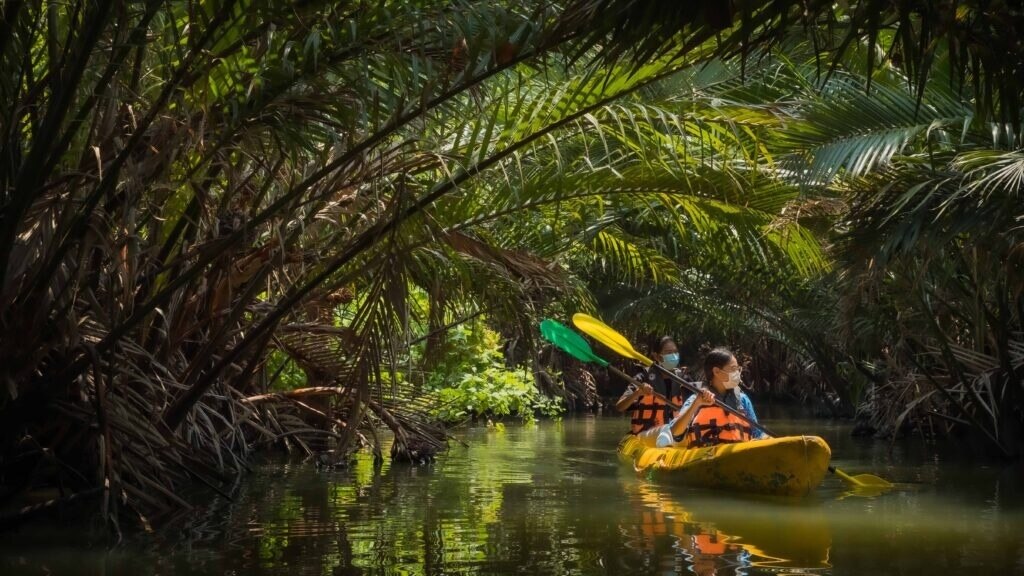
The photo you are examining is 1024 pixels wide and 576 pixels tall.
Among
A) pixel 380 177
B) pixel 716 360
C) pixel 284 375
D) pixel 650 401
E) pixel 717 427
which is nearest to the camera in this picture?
pixel 380 177

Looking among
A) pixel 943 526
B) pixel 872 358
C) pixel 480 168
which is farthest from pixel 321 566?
pixel 872 358

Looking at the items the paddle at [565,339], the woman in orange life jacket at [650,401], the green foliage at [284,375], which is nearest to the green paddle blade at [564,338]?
the paddle at [565,339]

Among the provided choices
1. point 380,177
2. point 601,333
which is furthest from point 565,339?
point 380,177

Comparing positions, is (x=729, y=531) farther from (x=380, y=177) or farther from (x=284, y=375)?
(x=284, y=375)

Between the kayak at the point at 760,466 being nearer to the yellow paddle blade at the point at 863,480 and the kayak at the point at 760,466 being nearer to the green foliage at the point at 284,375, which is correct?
the yellow paddle blade at the point at 863,480

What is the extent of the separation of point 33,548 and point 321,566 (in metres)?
1.62

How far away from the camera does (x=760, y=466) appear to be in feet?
30.5

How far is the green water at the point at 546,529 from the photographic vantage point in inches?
244

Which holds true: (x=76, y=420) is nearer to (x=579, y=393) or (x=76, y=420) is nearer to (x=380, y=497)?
(x=380, y=497)

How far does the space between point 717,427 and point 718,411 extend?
0.15 meters

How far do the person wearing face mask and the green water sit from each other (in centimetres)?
57

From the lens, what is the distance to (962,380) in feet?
42.1

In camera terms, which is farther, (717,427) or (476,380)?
(476,380)

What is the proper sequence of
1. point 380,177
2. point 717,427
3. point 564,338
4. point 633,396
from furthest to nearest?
point 633,396, point 564,338, point 717,427, point 380,177
